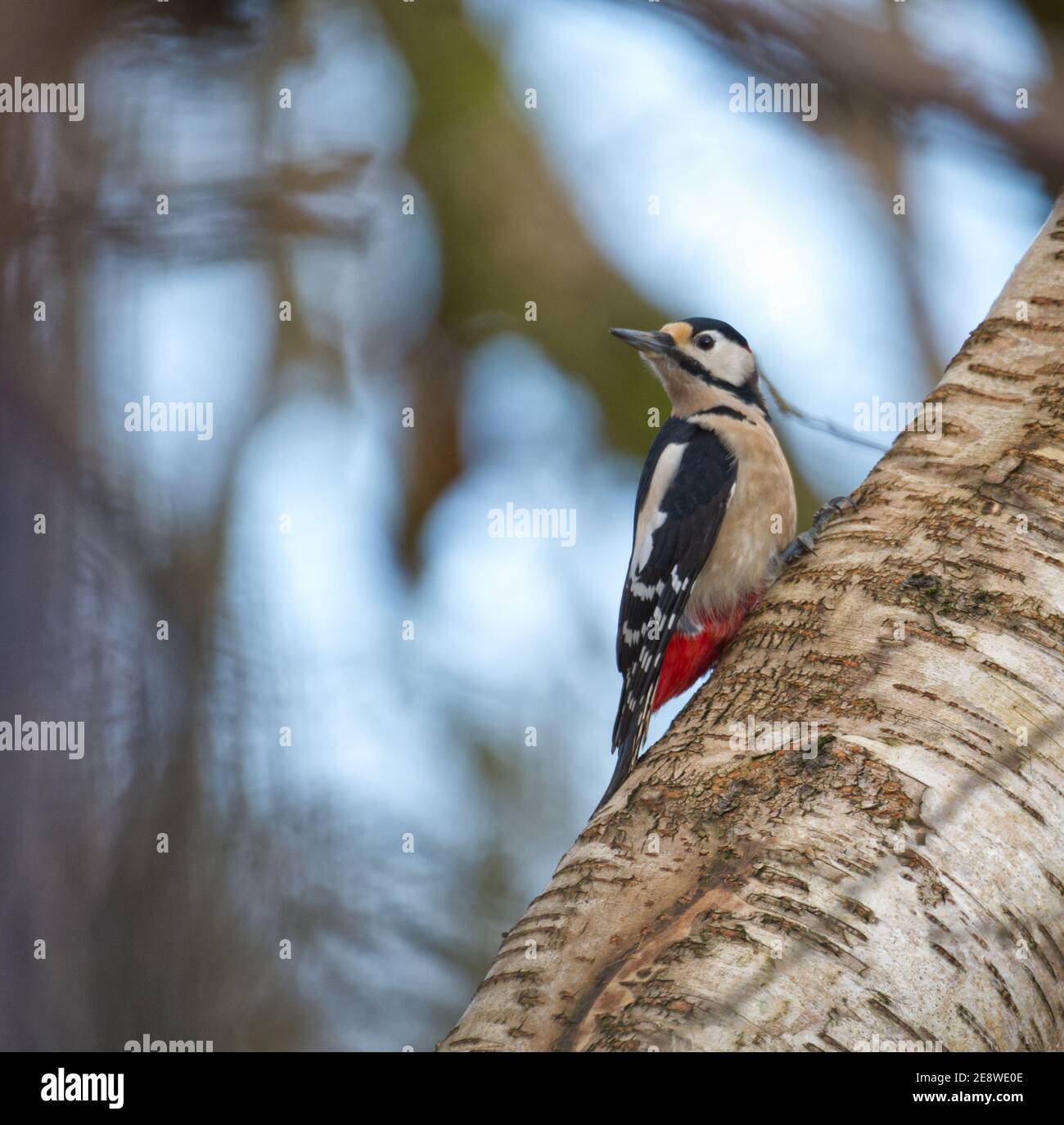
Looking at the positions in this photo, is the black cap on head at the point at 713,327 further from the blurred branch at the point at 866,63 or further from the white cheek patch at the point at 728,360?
the blurred branch at the point at 866,63

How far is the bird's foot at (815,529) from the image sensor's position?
8.79 ft

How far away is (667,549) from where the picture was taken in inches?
142

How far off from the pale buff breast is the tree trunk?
919 millimetres

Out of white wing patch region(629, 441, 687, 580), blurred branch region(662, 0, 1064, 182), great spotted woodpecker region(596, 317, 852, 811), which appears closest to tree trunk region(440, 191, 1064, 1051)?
great spotted woodpecker region(596, 317, 852, 811)

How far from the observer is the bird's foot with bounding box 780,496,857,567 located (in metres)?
2.68

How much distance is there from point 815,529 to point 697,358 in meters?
1.03

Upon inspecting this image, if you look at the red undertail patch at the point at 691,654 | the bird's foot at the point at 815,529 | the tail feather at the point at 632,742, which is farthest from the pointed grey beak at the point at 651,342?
the tail feather at the point at 632,742

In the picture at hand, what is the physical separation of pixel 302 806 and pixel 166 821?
509 millimetres

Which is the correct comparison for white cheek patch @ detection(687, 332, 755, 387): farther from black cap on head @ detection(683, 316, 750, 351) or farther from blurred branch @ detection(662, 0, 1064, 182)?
blurred branch @ detection(662, 0, 1064, 182)

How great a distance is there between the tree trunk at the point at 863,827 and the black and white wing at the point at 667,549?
96 centimetres

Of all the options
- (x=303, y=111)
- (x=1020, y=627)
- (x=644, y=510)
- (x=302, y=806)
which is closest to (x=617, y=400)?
(x=644, y=510)

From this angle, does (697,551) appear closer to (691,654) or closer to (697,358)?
(691,654)

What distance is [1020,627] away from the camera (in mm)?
2139
